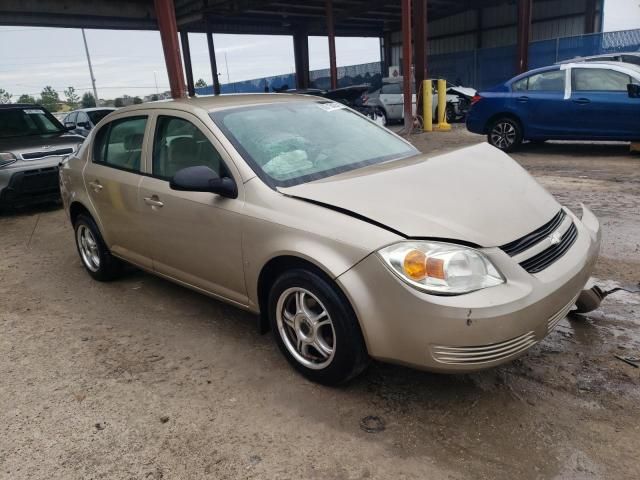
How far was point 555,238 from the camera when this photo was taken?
273 centimetres

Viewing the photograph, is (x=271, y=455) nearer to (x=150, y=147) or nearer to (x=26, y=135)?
(x=150, y=147)

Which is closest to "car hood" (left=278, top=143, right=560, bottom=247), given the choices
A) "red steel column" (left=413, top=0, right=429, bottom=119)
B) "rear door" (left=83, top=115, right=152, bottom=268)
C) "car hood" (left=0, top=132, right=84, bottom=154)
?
"rear door" (left=83, top=115, right=152, bottom=268)

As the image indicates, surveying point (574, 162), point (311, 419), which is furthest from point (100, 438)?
point (574, 162)

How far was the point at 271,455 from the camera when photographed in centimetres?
239

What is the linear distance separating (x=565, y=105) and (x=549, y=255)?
765cm

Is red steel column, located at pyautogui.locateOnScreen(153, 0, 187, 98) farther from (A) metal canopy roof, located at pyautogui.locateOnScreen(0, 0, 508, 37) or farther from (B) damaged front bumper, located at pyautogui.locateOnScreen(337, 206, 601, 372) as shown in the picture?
(B) damaged front bumper, located at pyautogui.locateOnScreen(337, 206, 601, 372)

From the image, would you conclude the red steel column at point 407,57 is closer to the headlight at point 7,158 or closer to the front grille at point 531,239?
the headlight at point 7,158

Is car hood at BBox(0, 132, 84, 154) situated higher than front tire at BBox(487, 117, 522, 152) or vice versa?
car hood at BBox(0, 132, 84, 154)

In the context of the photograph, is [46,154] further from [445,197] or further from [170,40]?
[445,197]

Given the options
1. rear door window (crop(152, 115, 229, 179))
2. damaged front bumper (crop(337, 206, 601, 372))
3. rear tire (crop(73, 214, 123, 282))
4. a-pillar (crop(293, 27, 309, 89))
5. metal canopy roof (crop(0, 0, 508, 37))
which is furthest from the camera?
a-pillar (crop(293, 27, 309, 89))

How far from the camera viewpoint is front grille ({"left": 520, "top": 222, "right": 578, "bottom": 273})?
2.50 m

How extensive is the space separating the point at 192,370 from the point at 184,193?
45.1 inches

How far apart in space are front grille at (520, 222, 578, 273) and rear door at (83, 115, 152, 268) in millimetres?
2697

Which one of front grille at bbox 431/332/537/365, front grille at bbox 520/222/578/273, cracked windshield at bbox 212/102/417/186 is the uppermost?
cracked windshield at bbox 212/102/417/186
